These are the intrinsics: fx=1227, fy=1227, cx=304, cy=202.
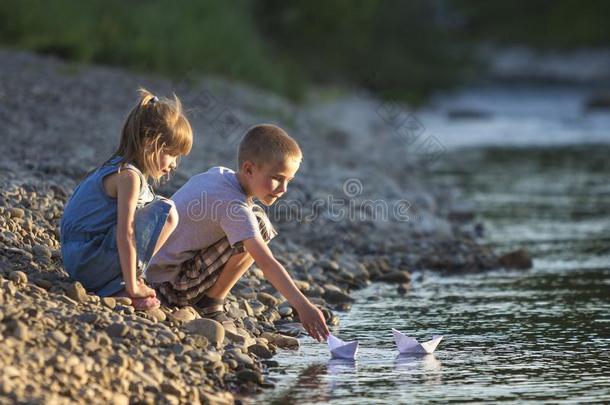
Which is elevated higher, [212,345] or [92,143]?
[92,143]

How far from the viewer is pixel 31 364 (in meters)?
3.65

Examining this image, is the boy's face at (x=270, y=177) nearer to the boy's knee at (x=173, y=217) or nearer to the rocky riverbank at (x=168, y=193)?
the boy's knee at (x=173, y=217)

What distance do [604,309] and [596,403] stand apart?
1.83 metres

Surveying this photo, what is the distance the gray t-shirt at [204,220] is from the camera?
451cm

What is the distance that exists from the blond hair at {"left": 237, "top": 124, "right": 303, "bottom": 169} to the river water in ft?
2.45

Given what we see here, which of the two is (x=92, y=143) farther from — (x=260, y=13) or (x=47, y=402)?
(x=260, y=13)

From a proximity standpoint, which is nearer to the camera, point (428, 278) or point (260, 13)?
point (428, 278)

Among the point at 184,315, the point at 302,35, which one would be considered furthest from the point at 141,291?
the point at 302,35

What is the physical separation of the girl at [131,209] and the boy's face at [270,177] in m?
0.28

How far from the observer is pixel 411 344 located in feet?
15.3

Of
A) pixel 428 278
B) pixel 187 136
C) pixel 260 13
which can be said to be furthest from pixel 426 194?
pixel 260 13

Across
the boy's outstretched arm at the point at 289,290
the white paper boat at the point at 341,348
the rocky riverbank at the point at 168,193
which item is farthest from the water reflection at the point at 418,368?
the rocky riverbank at the point at 168,193

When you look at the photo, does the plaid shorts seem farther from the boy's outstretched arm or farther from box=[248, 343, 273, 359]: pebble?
box=[248, 343, 273, 359]: pebble

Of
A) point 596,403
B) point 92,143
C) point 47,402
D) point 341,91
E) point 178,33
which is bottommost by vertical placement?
point 47,402
